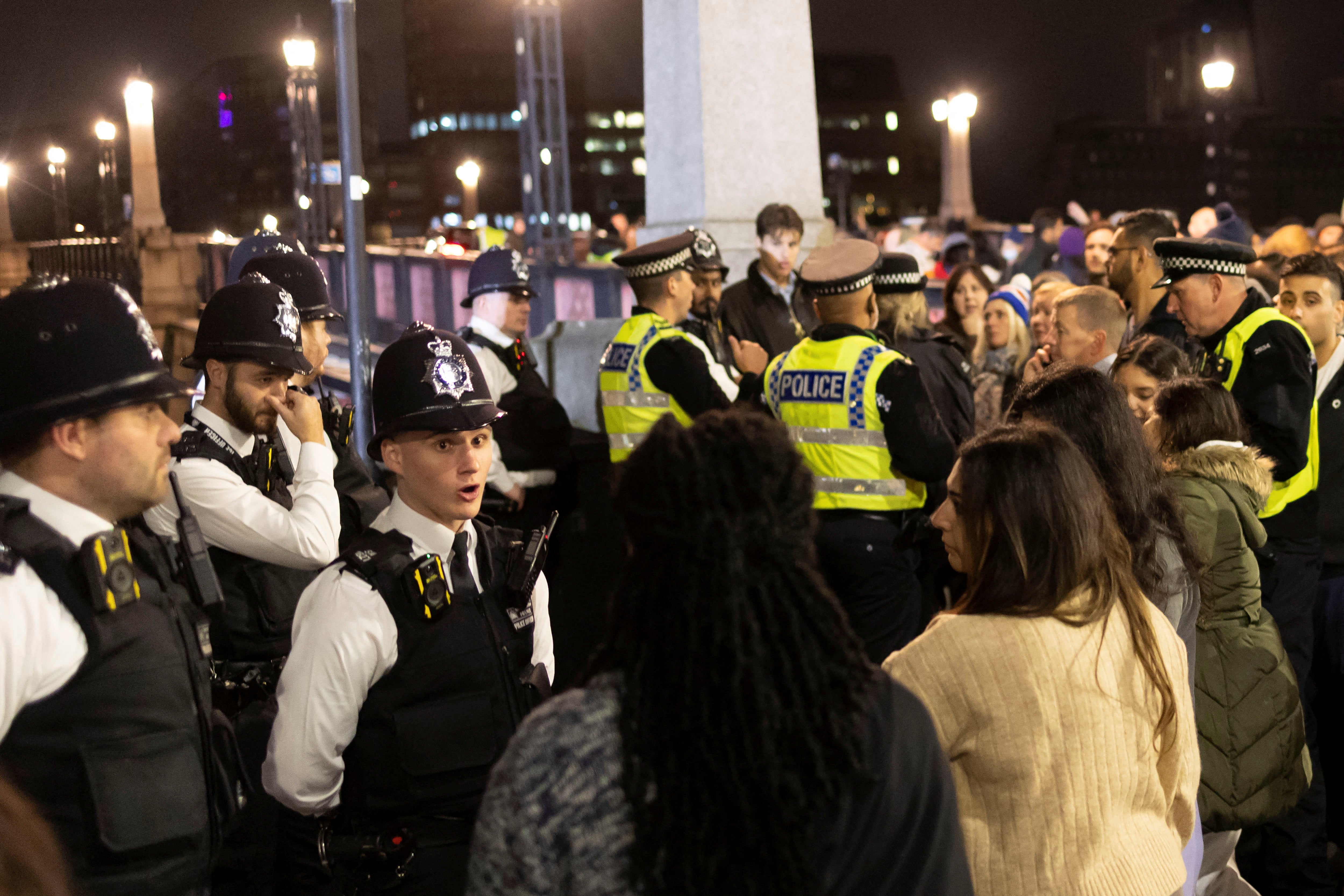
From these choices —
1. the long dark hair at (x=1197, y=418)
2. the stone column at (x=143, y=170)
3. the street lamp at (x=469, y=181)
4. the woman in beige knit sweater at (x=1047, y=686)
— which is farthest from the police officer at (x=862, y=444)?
the street lamp at (x=469, y=181)

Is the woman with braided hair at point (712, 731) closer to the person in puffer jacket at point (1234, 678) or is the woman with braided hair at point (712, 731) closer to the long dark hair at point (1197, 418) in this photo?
the person in puffer jacket at point (1234, 678)

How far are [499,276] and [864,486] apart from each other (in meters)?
2.64

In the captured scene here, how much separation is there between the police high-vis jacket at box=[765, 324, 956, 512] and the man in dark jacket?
2.00 m

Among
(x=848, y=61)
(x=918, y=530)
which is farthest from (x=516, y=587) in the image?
(x=848, y=61)

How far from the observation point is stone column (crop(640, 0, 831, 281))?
8328mm

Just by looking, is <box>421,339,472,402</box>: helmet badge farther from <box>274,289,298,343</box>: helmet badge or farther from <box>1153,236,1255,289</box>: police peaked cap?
<box>1153,236,1255,289</box>: police peaked cap

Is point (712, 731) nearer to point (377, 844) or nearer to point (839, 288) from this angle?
point (377, 844)

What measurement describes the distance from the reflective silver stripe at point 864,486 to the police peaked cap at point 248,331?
2354 mm

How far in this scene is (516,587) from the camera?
282 cm

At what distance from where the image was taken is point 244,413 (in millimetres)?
3715

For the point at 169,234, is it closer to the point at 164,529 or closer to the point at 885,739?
the point at 164,529

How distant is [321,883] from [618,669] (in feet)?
5.08

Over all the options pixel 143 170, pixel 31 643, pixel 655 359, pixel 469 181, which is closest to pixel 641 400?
pixel 655 359

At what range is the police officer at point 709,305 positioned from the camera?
21.2 feet
